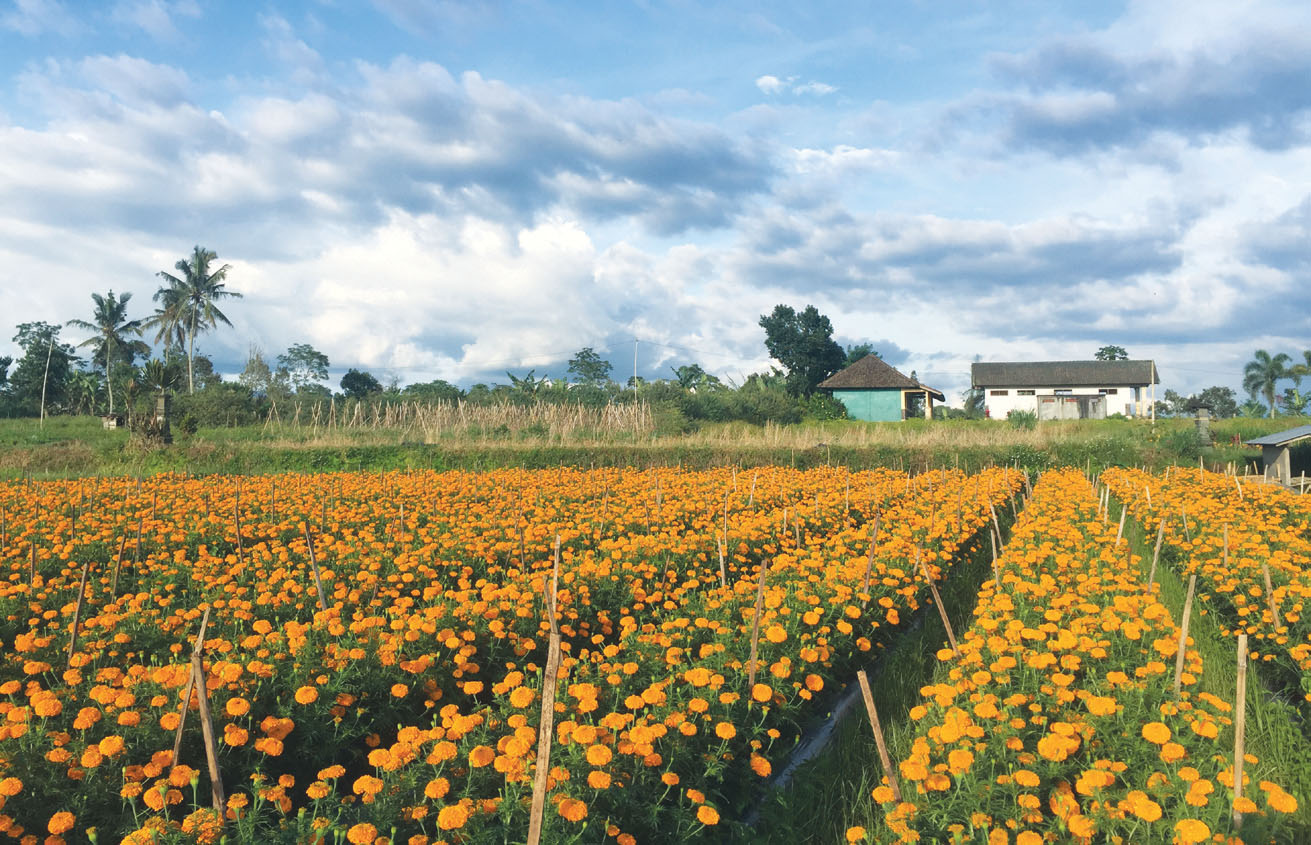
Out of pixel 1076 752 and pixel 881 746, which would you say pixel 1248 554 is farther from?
pixel 881 746

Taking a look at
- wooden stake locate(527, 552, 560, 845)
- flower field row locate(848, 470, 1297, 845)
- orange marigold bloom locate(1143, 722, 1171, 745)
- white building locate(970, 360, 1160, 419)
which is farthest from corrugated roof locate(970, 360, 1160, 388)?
wooden stake locate(527, 552, 560, 845)

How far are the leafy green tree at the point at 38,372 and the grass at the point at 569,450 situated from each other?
43149 mm

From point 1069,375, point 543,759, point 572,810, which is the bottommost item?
point 572,810

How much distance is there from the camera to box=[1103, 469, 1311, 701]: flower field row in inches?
234

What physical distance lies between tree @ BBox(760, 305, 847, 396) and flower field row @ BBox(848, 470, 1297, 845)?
171 feet

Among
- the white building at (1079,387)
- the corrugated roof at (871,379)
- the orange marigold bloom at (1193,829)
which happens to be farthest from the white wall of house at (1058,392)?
the orange marigold bloom at (1193,829)

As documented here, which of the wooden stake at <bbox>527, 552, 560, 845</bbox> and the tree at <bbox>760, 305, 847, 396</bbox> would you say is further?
the tree at <bbox>760, 305, 847, 396</bbox>

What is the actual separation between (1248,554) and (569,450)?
16.1 metres

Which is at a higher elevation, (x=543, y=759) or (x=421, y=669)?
(x=543, y=759)

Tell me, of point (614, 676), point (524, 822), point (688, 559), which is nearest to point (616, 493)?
point (688, 559)

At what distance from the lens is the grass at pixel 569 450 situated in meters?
21.2

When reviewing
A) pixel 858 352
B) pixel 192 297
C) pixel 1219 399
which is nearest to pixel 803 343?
pixel 858 352

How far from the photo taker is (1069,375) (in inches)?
2099

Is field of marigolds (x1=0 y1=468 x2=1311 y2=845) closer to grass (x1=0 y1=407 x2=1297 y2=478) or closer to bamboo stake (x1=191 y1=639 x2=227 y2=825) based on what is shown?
bamboo stake (x1=191 y1=639 x2=227 y2=825)
